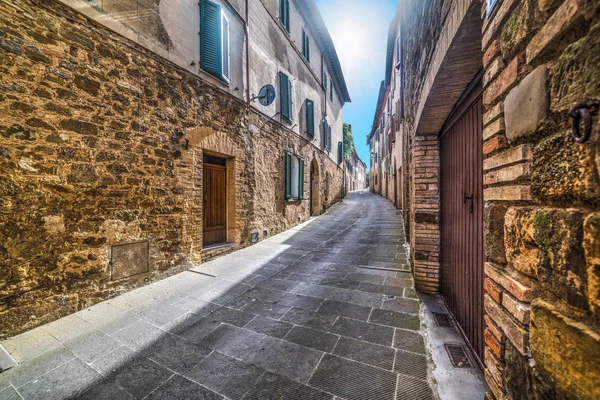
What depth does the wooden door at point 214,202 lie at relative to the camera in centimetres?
518

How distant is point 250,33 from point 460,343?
→ 7175 millimetres

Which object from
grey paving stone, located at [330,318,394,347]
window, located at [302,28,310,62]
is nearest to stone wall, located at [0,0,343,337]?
grey paving stone, located at [330,318,394,347]

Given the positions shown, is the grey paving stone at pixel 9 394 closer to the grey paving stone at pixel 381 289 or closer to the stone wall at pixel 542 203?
the stone wall at pixel 542 203

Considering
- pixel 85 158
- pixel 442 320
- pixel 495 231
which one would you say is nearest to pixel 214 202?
pixel 85 158

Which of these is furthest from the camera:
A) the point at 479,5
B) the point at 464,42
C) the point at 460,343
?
the point at 460,343

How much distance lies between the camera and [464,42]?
5.39 feet

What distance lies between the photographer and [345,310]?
2.88 meters

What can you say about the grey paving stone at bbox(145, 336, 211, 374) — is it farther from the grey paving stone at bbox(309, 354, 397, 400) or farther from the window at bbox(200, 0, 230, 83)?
the window at bbox(200, 0, 230, 83)

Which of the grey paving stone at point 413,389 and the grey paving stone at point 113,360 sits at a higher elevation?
the grey paving stone at point 413,389

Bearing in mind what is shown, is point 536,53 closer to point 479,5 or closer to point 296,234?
point 479,5

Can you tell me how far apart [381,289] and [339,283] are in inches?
23.6

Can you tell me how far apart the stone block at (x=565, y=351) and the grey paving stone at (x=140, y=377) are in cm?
230

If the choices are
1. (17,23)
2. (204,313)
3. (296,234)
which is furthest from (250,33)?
(204,313)

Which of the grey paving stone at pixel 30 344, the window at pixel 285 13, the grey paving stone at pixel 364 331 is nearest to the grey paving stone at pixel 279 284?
the grey paving stone at pixel 364 331
